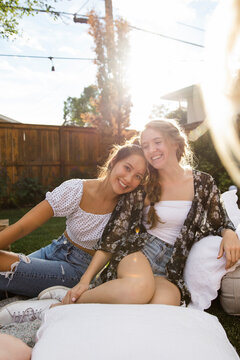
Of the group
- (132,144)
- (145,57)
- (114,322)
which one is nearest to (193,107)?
(145,57)

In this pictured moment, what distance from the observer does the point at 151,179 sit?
8.34ft

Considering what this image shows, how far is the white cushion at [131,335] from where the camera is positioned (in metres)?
1.27

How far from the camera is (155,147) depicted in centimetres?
242

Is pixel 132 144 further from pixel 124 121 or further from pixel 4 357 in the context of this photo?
pixel 124 121

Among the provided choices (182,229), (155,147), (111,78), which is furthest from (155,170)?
(111,78)

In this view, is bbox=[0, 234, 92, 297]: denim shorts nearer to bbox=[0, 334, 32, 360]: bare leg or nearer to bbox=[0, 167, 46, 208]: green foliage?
bbox=[0, 334, 32, 360]: bare leg

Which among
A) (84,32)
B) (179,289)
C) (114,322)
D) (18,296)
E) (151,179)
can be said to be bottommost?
(18,296)

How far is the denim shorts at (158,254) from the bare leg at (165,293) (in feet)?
0.31

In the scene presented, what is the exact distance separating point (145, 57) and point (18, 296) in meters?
10.3

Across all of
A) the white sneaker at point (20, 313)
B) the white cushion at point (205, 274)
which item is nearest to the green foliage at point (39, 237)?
A: the white sneaker at point (20, 313)

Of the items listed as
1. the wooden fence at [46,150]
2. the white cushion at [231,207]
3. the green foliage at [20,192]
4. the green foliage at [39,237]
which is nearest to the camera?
the white cushion at [231,207]

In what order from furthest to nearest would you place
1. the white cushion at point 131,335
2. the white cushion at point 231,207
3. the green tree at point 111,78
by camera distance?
the green tree at point 111,78 < the white cushion at point 231,207 < the white cushion at point 131,335

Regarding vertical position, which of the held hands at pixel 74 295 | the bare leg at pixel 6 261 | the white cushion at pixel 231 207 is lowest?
the held hands at pixel 74 295

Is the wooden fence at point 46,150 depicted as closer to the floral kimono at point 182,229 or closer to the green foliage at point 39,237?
the green foliage at point 39,237
